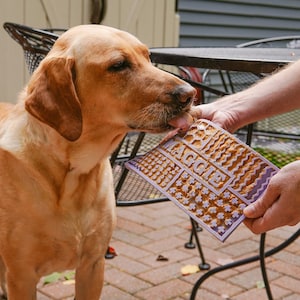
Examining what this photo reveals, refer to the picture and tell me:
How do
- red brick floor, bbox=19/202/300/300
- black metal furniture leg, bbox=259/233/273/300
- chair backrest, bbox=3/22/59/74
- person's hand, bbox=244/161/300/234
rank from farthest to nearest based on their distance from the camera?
red brick floor, bbox=19/202/300/300
chair backrest, bbox=3/22/59/74
black metal furniture leg, bbox=259/233/273/300
person's hand, bbox=244/161/300/234

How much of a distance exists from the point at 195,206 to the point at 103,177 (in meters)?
0.70

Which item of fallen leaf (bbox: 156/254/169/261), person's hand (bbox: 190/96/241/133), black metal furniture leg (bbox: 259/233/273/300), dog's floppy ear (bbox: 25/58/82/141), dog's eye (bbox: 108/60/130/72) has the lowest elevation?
fallen leaf (bbox: 156/254/169/261)

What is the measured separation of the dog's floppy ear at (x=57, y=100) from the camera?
2.25 meters

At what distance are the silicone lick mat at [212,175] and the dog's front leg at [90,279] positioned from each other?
634 mm

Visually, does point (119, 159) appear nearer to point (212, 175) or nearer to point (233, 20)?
point (212, 175)

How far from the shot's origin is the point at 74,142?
2.40 m

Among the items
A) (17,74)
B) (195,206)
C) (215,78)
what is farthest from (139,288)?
(215,78)

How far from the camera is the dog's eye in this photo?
2.27 metres

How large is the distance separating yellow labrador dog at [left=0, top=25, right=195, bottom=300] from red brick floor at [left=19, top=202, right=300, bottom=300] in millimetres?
765

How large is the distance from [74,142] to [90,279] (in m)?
0.66

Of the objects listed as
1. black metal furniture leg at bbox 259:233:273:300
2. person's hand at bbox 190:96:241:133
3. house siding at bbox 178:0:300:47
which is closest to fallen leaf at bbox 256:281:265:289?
black metal furniture leg at bbox 259:233:273:300

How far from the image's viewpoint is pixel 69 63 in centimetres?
229

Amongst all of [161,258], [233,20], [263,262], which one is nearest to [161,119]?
[263,262]

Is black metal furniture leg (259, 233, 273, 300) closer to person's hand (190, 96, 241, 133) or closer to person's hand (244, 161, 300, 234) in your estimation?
person's hand (190, 96, 241, 133)
